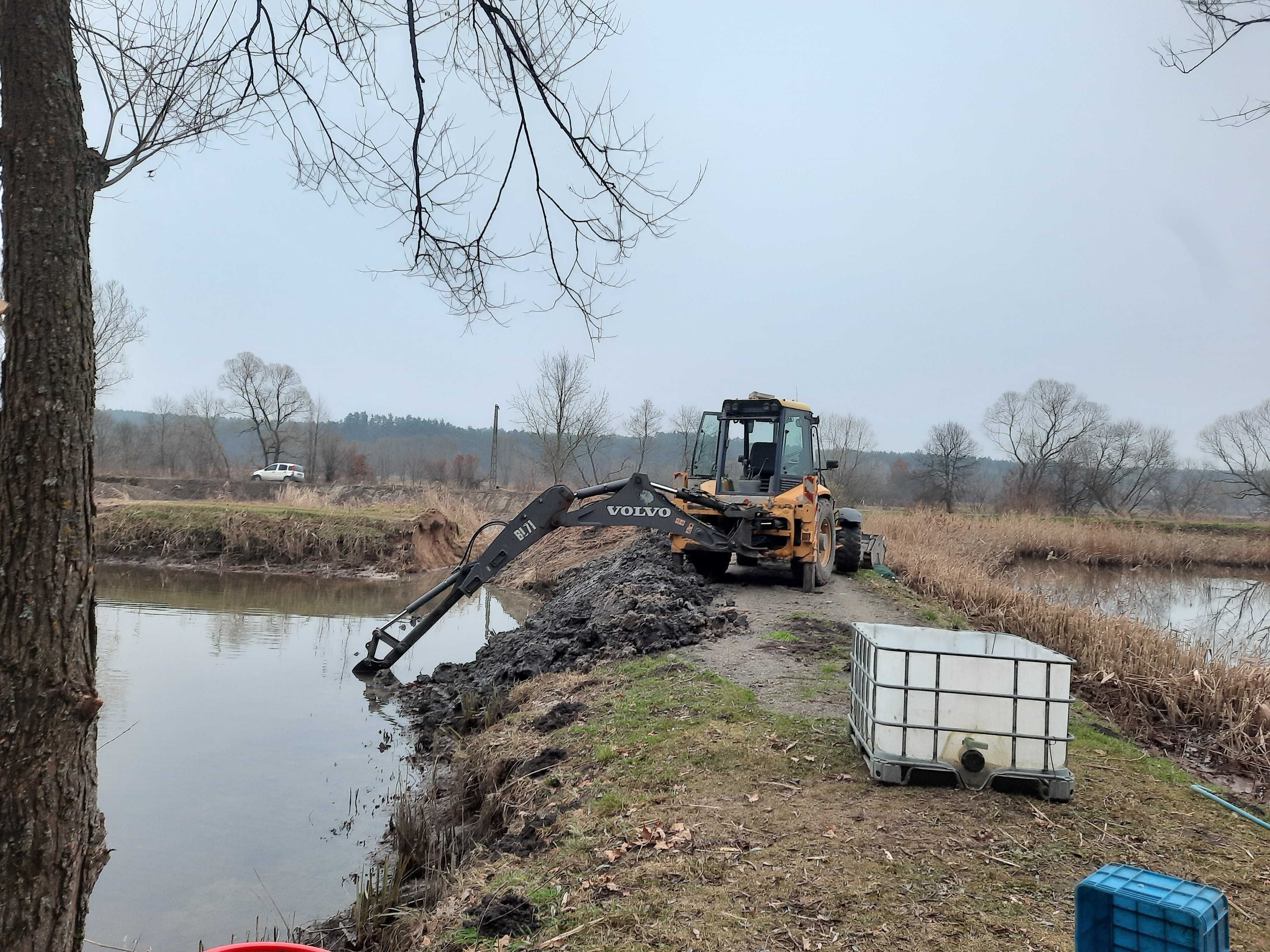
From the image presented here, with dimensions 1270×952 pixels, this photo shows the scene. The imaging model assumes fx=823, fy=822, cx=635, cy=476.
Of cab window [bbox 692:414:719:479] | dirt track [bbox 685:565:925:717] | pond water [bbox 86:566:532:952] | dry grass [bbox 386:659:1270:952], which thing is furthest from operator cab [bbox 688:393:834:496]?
dry grass [bbox 386:659:1270:952]

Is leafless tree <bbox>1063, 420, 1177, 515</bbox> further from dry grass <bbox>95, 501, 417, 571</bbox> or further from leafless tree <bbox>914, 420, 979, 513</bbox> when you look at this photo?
dry grass <bbox>95, 501, 417, 571</bbox>

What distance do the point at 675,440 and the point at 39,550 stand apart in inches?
1739

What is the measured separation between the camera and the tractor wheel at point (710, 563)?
1279cm

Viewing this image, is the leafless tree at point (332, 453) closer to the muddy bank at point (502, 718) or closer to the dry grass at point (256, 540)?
the dry grass at point (256, 540)

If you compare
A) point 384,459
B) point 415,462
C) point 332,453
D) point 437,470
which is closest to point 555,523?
point 332,453

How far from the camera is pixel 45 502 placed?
237 centimetres

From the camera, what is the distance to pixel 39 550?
235cm

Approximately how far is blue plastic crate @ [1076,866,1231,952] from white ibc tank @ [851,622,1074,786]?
252 centimetres

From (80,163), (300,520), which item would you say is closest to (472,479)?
(300,520)

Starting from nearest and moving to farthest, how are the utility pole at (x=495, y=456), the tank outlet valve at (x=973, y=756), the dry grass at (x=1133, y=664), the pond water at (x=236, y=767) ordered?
the tank outlet valve at (x=973, y=756), the pond water at (x=236, y=767), the dry grass at (x=1133, y=664), the utility pole at (x=495, y=456)

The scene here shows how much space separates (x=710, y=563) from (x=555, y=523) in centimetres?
506

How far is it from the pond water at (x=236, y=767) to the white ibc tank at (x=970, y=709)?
376cm

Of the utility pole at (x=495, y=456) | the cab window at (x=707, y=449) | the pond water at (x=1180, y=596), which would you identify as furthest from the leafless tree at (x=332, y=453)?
the cab window at (x=707, y=449)

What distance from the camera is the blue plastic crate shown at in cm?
198
